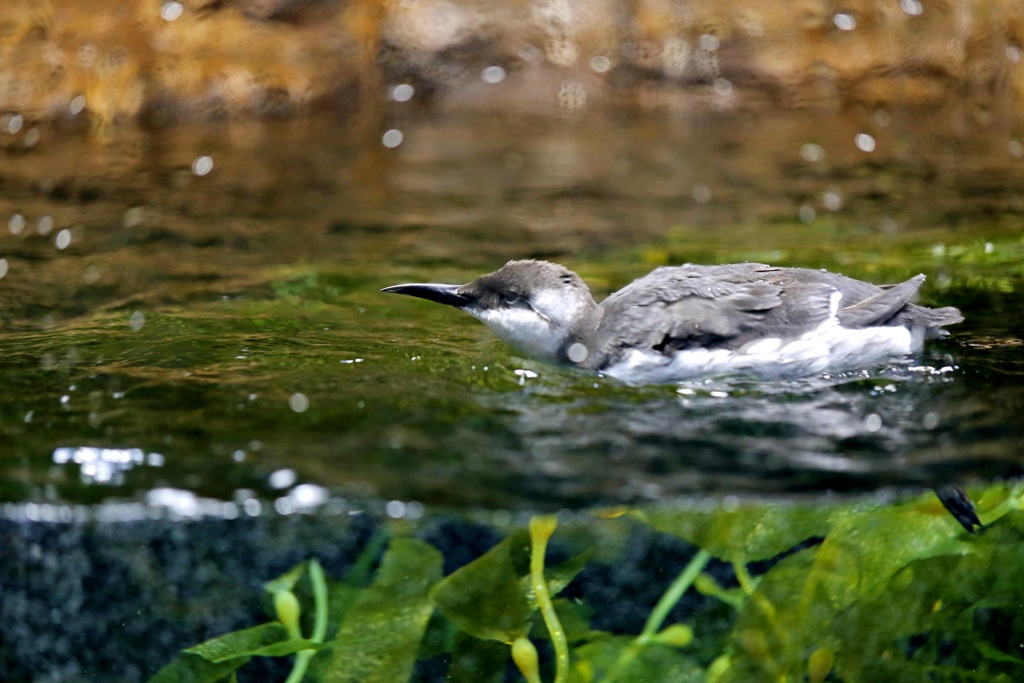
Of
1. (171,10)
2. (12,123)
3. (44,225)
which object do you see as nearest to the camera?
(44,225)

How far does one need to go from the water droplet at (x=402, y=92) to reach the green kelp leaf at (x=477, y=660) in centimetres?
662

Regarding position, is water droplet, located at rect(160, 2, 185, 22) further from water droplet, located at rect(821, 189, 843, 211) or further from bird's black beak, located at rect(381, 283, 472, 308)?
Result: bird's black beak, located at rect(381, 283, 472, 308)

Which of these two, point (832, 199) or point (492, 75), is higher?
point (832, 199)

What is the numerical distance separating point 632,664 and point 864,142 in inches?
233

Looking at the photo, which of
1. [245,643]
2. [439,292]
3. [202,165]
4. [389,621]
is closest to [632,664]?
[389,621]

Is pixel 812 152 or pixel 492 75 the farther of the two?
pixel 492 75

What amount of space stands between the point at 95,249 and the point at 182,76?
3.22m

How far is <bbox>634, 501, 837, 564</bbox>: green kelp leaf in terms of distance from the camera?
268 centimetres

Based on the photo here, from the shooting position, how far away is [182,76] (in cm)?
842

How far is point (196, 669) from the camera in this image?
2754 mm

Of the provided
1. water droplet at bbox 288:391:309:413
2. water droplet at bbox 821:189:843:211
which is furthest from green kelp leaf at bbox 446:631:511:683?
water droplet at bbox 821:189:843:211

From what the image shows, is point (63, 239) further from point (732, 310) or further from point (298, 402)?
point (732, 310)

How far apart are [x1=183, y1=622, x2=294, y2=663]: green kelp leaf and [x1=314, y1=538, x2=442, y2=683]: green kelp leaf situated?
4.0 inches

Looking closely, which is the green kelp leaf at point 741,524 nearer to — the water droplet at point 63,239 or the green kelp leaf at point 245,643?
the green kelp leaf at point 245,643
